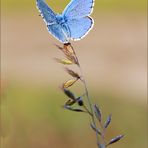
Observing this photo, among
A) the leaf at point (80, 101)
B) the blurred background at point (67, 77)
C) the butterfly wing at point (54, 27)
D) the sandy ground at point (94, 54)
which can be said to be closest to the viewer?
the leaf at point (80, 101)

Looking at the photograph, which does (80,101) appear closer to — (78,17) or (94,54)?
(78,17)

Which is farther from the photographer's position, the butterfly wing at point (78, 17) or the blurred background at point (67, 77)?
the blurred background at point (67, 77)

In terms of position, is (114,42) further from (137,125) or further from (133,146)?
(133,146)

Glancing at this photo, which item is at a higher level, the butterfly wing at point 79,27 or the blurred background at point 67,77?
the butterfly wing at point 79,27

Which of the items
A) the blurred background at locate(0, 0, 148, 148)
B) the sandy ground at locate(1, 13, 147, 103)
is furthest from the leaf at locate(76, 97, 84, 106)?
the sandy ground at locate(1, 13, 147, 103)

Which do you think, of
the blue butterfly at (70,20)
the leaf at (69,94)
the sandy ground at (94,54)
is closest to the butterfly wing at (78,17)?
the blue butterfly at (70,20)

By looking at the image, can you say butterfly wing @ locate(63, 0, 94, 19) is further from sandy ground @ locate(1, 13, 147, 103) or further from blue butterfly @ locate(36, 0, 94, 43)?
sandy ground @ locate(1, 13, 147, 103)

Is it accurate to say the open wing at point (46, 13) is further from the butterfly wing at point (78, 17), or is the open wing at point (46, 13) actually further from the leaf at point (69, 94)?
the leaf at point (69, 94)
